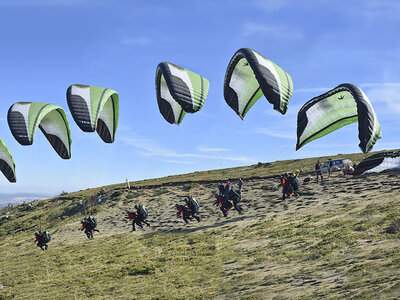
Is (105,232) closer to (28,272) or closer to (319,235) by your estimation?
(28,272)

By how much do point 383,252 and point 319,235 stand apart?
4401mm

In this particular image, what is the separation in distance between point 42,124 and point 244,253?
1604cm

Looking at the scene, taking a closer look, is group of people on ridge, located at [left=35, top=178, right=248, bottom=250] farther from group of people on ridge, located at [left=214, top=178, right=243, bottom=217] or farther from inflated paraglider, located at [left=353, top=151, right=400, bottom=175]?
inflated paraglider, located at [left=353, top=151, right=400, bottom=175]

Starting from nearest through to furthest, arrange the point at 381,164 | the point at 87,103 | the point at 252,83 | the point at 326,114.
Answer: the point at 326,114, the point at 252,83, the point at 87,103, the point at 381,164

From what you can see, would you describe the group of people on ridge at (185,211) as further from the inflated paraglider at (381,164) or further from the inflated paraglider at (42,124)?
the inflated paraglider at (381,164)

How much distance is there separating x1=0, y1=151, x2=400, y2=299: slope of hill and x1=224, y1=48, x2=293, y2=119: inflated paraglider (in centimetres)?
609

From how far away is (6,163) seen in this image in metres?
25.9

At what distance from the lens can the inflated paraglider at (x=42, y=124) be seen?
2095cm

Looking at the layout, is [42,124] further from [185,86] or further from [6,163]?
[185,86]

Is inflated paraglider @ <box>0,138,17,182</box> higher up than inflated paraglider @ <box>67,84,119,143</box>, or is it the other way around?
inflated paraglider @ <box>67,84,119,143</box>

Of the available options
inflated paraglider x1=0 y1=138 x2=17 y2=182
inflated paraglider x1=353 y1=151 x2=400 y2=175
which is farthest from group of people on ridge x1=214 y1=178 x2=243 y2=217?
inflated paraglider x1=353 y1=151 x2=400 y2=175

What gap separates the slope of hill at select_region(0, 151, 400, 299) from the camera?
11.8 metres

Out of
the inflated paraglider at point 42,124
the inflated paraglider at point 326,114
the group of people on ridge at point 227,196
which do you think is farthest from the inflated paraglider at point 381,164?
the inflated paraglider at point 42,124

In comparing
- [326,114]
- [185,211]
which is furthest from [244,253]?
[326,114]
